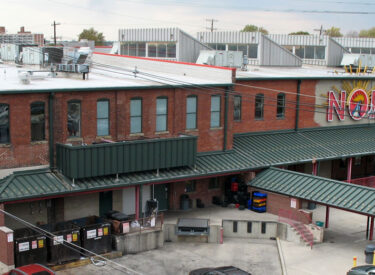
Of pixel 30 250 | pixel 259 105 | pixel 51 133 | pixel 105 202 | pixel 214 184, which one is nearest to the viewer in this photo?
pixel 30 250

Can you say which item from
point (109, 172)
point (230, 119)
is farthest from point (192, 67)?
point (109, 172)

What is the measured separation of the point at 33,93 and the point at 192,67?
43.9ft

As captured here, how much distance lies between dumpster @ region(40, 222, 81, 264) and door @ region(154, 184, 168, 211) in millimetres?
7890

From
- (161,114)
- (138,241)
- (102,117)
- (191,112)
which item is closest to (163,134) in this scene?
(161,114)

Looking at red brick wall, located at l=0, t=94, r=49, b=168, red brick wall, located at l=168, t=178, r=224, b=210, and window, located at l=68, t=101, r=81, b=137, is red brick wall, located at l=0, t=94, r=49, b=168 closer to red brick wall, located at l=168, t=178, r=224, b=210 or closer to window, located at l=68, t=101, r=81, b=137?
window, located at l=68, t=101, r=81, b=137

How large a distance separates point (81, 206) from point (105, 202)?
1.60m

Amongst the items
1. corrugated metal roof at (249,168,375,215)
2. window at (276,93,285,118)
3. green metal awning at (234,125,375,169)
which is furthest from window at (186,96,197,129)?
window at (276,93,285,118)

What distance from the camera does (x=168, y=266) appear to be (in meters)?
27.7

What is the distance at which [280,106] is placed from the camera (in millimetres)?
41312

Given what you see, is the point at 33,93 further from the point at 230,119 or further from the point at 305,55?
the point at 305,55

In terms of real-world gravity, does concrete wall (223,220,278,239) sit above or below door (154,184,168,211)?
below

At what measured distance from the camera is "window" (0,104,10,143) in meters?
28.3

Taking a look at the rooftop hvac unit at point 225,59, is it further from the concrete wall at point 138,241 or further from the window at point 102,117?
the concrete wall at point 138,241

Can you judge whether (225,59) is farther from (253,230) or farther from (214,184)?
(253,230)
